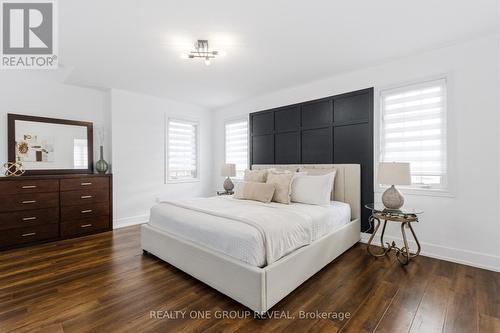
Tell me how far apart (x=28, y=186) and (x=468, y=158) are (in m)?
5.67

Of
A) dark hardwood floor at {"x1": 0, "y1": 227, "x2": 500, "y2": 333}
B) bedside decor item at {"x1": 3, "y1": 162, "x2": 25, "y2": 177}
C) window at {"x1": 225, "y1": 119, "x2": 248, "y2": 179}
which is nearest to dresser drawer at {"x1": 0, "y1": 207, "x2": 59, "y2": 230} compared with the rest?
dark hardwood floor at {"x1": 0, "y1": 227, "x2": 500, "y2": 333}

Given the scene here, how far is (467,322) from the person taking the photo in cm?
174

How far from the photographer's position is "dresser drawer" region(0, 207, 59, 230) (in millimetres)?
3148

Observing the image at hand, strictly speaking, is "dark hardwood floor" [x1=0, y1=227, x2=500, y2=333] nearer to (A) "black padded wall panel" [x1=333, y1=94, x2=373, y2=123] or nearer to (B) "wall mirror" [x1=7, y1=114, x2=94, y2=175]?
(B) "wall mirror" [x1=7, y1=114, x2=94, y2=175]

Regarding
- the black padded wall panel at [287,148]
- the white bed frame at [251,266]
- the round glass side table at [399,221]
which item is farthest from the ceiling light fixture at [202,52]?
the round glass side table at [399,221]

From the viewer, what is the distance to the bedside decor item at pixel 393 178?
8.66 feet

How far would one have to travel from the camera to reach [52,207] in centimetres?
350

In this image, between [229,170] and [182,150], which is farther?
[182,150]

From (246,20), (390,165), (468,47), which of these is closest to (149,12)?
(246,20)

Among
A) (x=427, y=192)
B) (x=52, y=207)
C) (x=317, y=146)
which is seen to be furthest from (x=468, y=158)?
(x=52, y=207)

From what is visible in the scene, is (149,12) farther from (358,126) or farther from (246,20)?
(358,126)

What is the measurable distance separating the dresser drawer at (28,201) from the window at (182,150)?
198 centimetres

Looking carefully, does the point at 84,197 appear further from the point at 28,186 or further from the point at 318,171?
the point at 318,171

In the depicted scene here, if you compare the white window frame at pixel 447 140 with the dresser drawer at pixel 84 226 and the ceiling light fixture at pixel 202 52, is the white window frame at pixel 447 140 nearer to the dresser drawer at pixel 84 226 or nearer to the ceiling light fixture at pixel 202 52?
the ceiling light fixture at pixel 202 52
